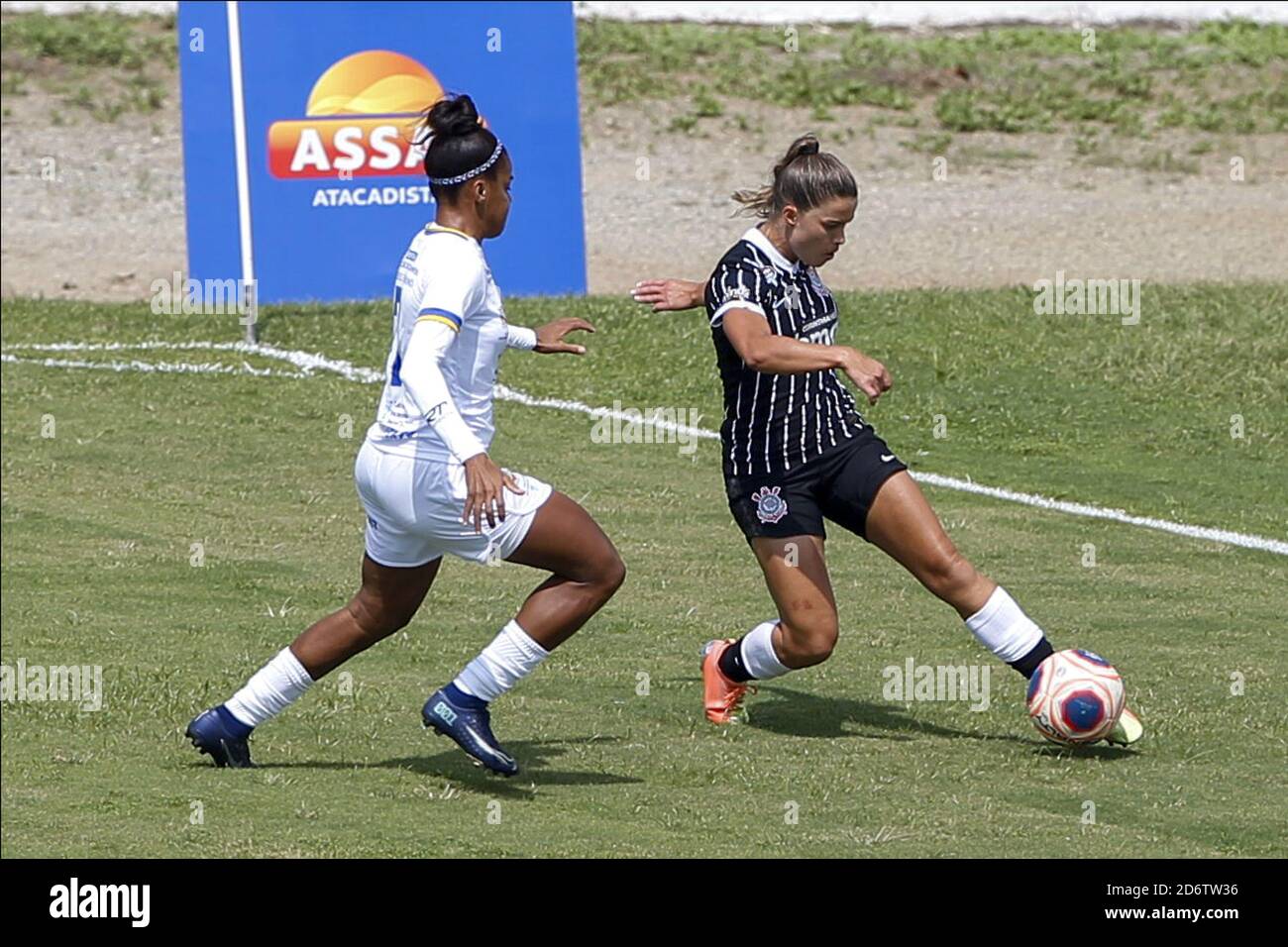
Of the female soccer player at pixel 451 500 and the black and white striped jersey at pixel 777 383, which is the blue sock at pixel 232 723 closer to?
the female soccer player at pixel 451 500

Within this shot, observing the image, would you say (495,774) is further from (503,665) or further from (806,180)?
(806,180)

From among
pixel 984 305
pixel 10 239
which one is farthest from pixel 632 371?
pixel 10 239

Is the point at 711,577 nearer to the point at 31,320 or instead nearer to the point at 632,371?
the point at 632,371

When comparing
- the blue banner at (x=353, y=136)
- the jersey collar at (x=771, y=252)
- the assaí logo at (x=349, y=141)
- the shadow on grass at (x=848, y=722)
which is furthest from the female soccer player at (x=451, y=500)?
the assaí logo at (x=349, y=141)

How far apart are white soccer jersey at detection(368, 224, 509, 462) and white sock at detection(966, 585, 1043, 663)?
5.77 feet

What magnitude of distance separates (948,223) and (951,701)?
1278 cm

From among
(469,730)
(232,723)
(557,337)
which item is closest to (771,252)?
(557,337)

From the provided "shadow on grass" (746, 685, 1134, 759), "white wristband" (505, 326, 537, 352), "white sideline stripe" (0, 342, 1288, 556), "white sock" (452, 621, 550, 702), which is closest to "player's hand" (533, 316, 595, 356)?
"white wristband" (505, 326, 537, 352)

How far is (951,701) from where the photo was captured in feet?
27.1

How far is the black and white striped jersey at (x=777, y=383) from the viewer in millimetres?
7582

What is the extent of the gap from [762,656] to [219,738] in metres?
1.86

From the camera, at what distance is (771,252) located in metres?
7.66
